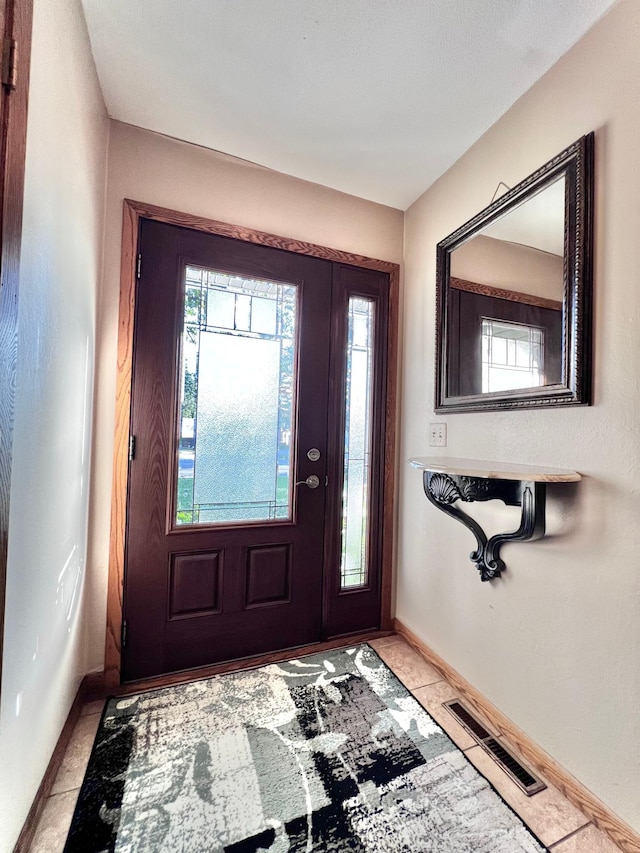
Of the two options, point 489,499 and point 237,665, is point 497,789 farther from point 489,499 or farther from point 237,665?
point 237,665

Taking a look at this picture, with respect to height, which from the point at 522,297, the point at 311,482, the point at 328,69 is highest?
the point at 328,69

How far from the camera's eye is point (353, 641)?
6.57 ft

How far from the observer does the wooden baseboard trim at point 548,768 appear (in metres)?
1.03

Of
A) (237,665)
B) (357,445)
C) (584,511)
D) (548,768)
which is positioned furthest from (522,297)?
(237,665)

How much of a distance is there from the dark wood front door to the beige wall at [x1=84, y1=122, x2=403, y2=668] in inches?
4.3

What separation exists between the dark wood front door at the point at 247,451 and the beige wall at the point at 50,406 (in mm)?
282

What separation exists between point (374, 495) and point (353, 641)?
805mm

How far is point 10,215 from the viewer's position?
0.73 m

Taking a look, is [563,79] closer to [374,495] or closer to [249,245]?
[249,245]

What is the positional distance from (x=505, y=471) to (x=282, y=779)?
4.12ft

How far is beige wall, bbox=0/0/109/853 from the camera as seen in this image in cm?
86

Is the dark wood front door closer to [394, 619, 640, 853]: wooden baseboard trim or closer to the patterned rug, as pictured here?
the patterned rug

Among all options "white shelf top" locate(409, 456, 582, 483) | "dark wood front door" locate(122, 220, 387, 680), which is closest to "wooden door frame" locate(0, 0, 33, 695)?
"dark wood front door" locate(122, 220, 387, 680)

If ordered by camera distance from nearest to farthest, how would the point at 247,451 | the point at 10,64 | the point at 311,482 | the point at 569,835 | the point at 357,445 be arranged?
the point at 10,64 → the point at 569,835 → the point at 247,451 → the point at 311,482 → the point at 357,445
